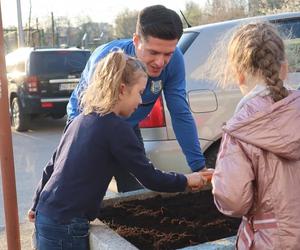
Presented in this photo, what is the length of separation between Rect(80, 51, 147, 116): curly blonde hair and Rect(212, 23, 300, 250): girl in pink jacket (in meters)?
0.58

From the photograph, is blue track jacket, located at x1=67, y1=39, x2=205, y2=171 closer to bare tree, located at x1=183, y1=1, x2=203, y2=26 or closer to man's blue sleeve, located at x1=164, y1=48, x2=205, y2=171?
man's blue sleeve, located at x1=164, y1=48, x2=205, y2=171

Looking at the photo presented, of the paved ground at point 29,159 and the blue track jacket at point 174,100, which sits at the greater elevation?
the blue track jacket at point 174,100

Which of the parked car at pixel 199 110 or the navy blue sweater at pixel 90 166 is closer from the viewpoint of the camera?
the navy blue sweater at pixel 90 166

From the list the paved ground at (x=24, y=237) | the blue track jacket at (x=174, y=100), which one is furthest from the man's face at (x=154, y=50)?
the paved ground at (x=24, y=237)

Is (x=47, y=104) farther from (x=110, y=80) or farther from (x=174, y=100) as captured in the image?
(x=110, y=80)

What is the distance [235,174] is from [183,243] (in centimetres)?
108

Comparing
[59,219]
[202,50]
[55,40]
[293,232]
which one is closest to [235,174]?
[293,232]

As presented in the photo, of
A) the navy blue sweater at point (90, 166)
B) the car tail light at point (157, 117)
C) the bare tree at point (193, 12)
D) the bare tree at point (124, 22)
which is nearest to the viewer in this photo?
the navy blue sweater at point (90, 166)

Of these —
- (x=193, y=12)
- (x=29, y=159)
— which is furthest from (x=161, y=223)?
(x=193, y=12)

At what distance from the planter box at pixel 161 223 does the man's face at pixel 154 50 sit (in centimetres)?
96

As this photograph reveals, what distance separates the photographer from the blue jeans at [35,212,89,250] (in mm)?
2385

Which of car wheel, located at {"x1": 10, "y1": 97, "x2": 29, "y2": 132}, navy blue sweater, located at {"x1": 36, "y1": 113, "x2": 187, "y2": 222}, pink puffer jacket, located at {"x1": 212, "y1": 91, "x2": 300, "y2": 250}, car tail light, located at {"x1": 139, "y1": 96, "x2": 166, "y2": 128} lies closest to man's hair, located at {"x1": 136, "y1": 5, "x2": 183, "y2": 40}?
navy blue sweater, located at {"x1": 36, "y1": 113, "x2": 187, "y2": 222}

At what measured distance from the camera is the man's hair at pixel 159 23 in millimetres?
2754

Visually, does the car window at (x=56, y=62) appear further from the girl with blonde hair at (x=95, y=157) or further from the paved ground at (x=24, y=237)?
the girl with blonde hair at (x=95, y=157)
